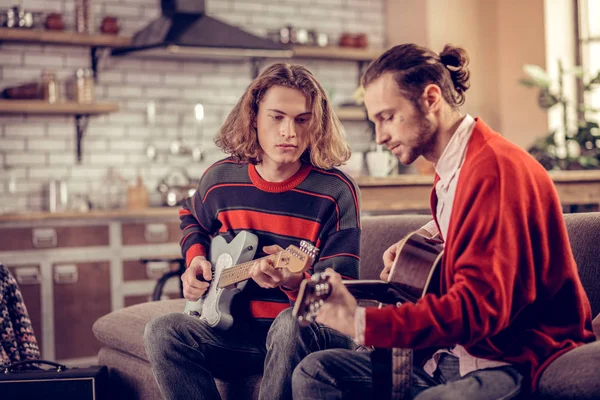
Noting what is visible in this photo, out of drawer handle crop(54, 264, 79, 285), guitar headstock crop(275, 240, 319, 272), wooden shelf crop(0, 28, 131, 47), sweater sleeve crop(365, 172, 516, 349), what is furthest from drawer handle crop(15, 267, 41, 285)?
sweater sleeve crop(365, 172, 516, 349)

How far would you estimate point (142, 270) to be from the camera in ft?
17.5

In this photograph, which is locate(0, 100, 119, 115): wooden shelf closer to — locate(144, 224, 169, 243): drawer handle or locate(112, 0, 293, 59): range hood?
locate(112, 0, 293, 59): range hood

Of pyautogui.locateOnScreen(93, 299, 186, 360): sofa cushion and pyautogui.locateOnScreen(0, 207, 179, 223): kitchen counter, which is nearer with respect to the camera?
pyautogui.locateOnScreen(93, 299, 186, 360): sofa cushion

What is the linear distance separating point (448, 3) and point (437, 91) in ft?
17.5

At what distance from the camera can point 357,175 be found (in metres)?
4.39

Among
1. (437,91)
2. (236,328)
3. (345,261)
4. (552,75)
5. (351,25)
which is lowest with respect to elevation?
(236,328)

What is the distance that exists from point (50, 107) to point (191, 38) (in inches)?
38.6

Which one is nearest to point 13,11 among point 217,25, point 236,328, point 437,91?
point 217,25

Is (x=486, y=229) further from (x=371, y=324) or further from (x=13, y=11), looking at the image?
(x=13, y=11)

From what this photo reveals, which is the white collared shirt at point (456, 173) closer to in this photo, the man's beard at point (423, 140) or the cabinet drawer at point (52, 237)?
the man's beard at point (423, 140)

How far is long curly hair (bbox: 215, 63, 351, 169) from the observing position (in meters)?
2.44

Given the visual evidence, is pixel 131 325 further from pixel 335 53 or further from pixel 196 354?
pixel 335 53

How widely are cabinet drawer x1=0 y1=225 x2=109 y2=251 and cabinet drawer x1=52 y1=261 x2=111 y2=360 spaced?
12 cm

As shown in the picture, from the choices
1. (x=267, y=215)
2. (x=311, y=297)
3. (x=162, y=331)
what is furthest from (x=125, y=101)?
(x=311, y=297)
